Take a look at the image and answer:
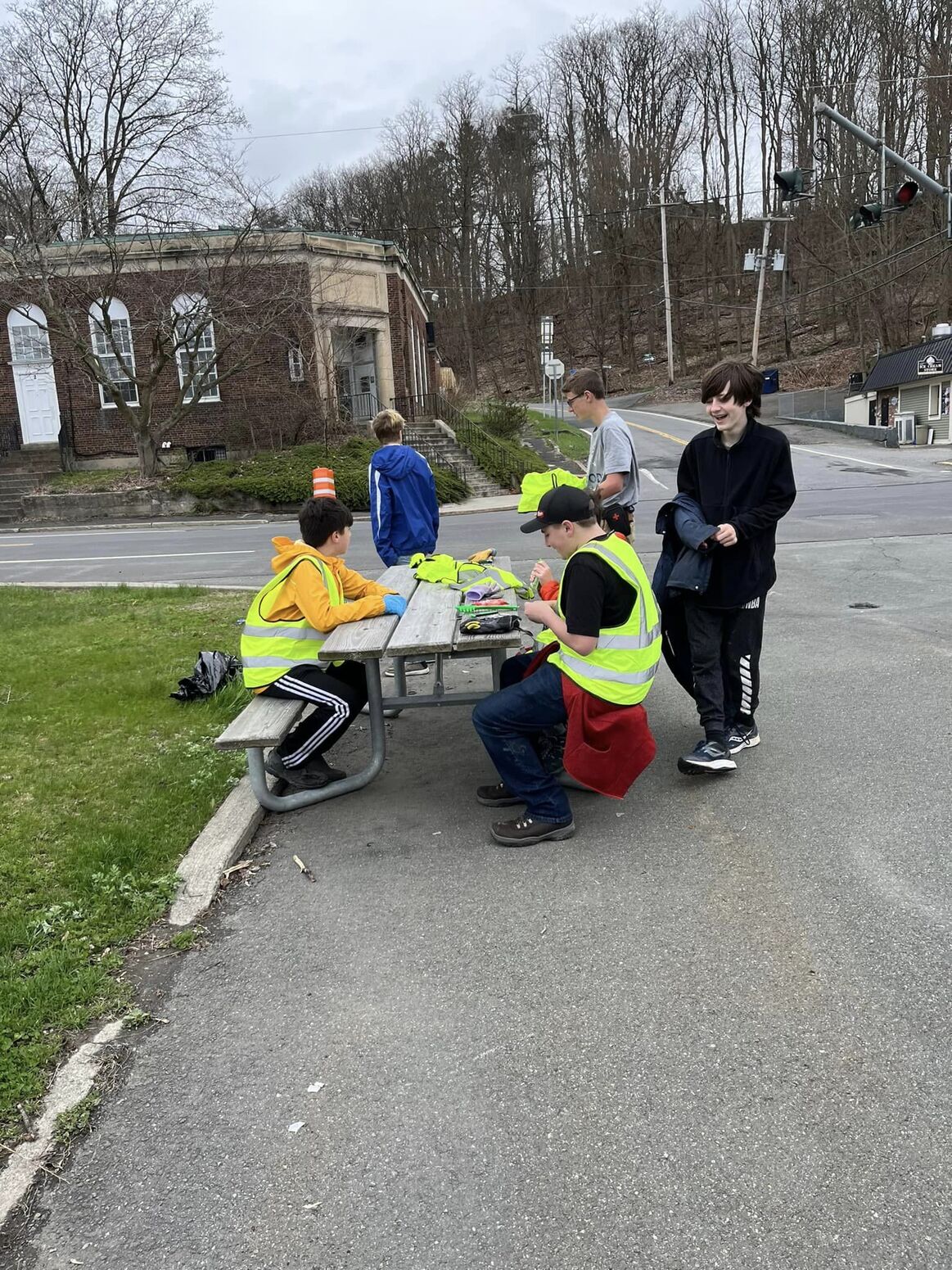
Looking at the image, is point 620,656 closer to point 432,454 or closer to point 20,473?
point 432,454

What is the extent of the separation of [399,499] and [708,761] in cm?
315

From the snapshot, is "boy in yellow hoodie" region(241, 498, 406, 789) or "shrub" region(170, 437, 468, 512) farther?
"shrub" region(170, 437, 468, 512)

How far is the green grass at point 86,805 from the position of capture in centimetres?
316

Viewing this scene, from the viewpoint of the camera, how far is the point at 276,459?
27.7 m

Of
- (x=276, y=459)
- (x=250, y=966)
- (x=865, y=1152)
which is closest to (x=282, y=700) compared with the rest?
→ (x=250, y=966)

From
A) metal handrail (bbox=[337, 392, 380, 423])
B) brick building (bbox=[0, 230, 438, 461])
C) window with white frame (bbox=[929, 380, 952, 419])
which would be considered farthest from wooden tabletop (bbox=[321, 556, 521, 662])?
window with white frame (bbox=[929, 380, 952, 419])

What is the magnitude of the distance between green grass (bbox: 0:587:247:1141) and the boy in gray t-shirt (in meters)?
2.57

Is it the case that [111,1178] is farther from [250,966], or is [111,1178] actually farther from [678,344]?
[678,344]

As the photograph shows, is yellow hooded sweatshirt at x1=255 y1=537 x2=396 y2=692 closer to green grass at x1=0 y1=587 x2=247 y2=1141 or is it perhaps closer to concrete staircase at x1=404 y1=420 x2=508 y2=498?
green grass at x1=0 y1=587 x2=247 y2=1141

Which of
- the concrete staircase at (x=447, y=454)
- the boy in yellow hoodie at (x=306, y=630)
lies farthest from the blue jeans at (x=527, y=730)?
the concrete staircase at (x=447, y=454)

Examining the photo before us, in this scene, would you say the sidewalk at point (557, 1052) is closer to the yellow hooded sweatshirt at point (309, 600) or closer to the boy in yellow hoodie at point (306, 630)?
the boy in yellow hoodie at point (306, 630)

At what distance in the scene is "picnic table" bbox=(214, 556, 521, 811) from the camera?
426 centimetres

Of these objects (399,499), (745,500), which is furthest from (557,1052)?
(399,499)

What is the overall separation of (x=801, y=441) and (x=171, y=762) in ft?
111
